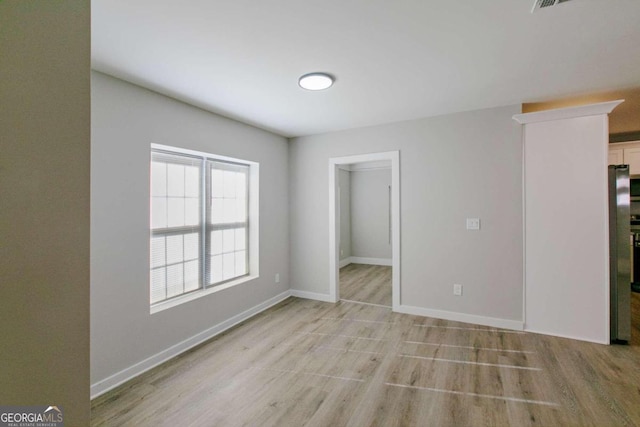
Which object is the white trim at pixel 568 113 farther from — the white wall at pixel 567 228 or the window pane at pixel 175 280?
the window pane at pixel 175 280

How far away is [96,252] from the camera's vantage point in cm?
215

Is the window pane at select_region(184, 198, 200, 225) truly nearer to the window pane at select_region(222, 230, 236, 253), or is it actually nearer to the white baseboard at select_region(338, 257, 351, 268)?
the window pane at select_region(222, 230, 236, 253)

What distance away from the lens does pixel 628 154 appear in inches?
162

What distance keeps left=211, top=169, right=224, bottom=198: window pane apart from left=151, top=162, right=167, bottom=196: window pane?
613 millimetres

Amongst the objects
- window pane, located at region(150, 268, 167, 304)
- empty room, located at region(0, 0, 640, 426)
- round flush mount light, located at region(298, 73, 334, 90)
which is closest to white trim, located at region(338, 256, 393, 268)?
empty room, located at region(0, 0, 640, 426)

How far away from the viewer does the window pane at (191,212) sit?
3.02 meters

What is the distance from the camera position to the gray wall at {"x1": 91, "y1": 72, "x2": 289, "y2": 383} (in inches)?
85.1

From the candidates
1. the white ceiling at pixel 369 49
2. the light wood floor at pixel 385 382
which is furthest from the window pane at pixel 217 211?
the light wood floor at pixel 385 382

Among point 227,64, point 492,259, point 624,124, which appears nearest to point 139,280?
point 227,64

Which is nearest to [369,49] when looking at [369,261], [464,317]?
[464,317]

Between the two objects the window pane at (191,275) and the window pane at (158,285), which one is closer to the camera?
the window pane at (158,285)

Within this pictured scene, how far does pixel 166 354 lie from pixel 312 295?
2.19 m
